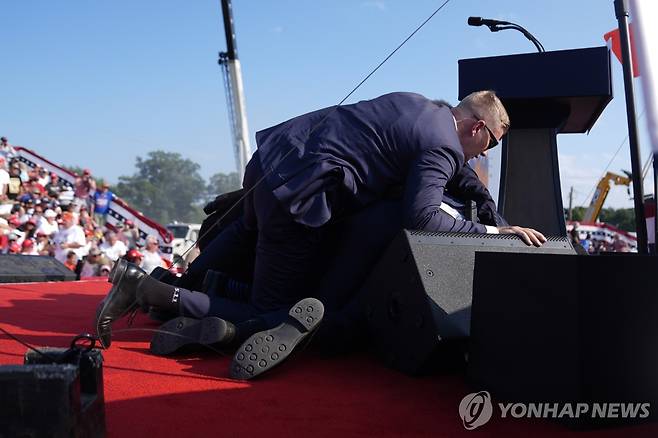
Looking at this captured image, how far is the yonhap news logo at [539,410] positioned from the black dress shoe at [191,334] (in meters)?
0.93

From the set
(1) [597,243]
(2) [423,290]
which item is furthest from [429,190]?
(1) [597,243]

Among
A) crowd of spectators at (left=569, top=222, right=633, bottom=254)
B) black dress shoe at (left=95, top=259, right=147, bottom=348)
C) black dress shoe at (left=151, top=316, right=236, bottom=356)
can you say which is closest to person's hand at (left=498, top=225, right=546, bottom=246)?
black dress shoe at (left=151, top=316, right=236, bottom=356)

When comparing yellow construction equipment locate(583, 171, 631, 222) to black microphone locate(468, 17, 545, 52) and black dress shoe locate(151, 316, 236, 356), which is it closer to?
black microphone locate(468, 17, 545, 52)

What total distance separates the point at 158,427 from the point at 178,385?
1.40 feet

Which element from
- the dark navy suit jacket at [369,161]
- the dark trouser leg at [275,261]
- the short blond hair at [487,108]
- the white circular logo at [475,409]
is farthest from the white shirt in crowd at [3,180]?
the white circular logo at [475,409]

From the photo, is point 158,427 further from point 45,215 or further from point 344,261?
point 45,215

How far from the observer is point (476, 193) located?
10.1 ft

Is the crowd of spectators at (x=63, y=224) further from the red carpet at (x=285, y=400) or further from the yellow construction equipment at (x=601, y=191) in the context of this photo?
the yellow construction equipment at (x=601, y=191)

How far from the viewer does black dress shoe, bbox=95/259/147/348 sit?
2.49 metres

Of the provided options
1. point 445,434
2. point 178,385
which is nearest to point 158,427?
point 178,385

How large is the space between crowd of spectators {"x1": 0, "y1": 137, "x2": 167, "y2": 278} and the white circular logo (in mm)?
4787

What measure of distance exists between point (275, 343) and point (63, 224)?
9.59 m

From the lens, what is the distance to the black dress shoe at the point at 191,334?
2.32 meters

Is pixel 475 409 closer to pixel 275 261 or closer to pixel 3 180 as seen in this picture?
pixel 275 261
